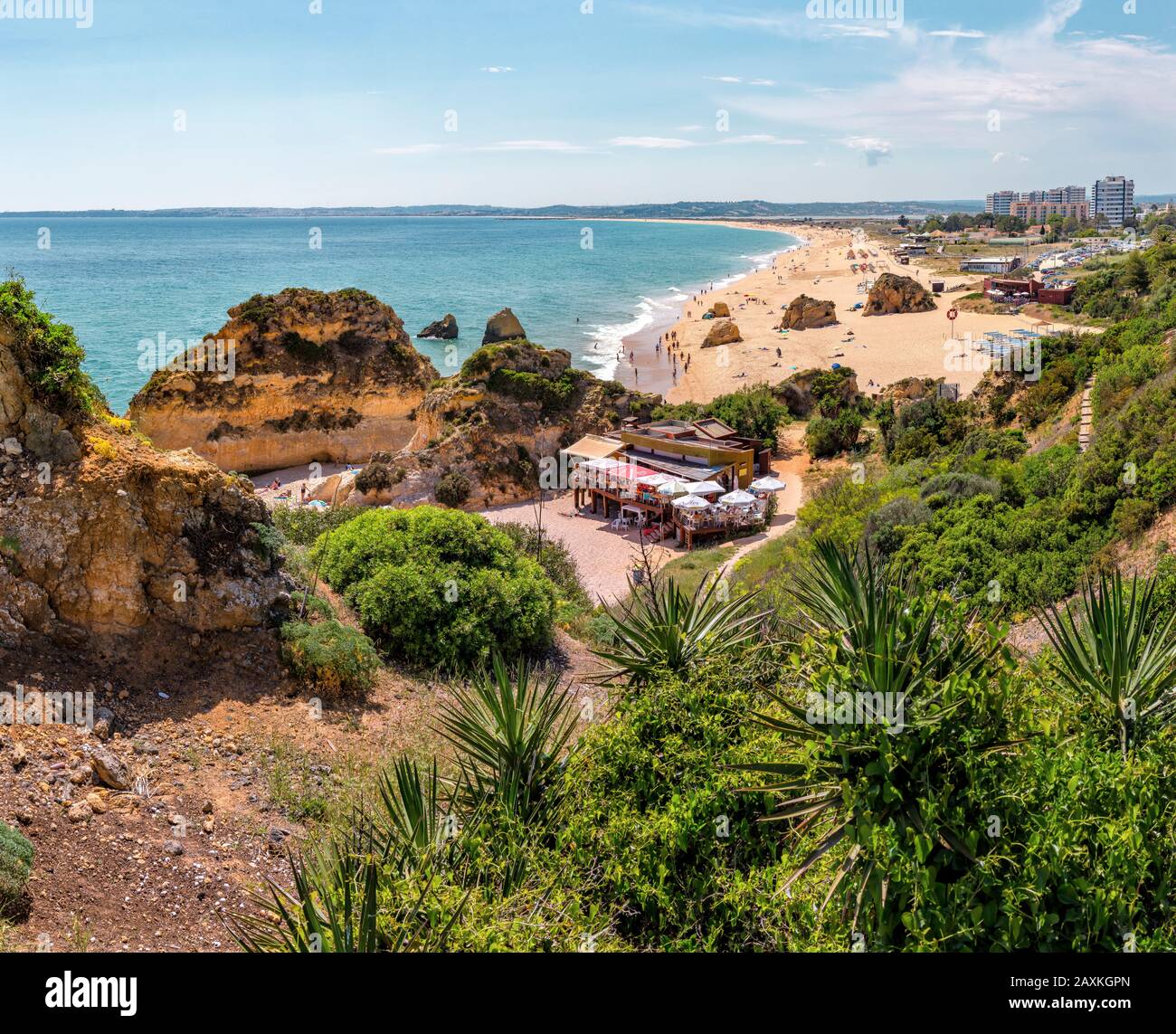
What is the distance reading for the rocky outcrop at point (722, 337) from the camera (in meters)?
67.5

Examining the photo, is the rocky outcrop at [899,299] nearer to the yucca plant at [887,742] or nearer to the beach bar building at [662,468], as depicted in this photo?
the beach bar building at [662,468]

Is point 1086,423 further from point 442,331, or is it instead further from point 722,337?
point 442,331

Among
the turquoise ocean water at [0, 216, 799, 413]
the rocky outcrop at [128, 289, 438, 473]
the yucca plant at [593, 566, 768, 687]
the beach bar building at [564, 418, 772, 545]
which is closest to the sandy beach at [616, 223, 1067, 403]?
the turquoise ocean water at [0, 216, 799, 413]

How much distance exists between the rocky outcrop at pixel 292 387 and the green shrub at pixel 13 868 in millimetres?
30199

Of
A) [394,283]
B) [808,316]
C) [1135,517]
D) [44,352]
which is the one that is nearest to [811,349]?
[808,316]

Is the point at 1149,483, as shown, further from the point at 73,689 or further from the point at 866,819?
the point at 73,689

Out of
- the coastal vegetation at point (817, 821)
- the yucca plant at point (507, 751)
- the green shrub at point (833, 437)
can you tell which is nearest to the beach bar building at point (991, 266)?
the green shrub at point (833, 437)

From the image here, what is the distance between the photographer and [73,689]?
10.8 metres

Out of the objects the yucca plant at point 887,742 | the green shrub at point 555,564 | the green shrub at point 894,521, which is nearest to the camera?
the yucca plant at point 887,742

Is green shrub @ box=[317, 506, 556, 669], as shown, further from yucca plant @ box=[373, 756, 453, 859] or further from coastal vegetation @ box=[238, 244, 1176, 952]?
yucca plant @ box=[373, 756, 453, 859]

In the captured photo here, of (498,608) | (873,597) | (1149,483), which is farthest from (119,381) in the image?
(873,597)

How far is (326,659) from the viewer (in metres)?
12.8

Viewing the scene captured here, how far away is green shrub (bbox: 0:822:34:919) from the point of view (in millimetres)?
7062
